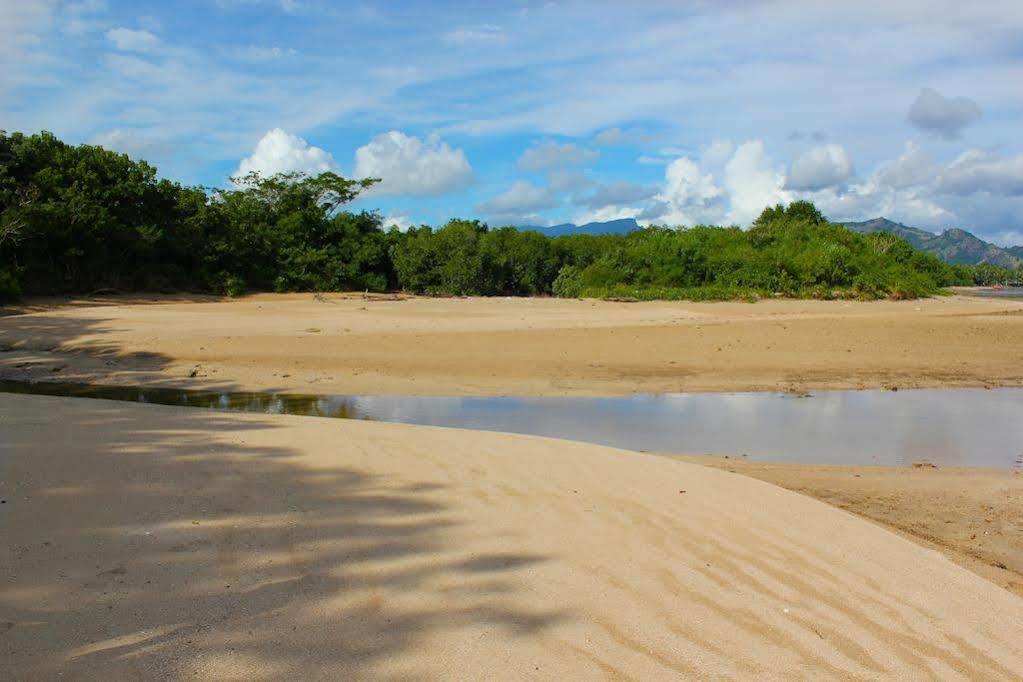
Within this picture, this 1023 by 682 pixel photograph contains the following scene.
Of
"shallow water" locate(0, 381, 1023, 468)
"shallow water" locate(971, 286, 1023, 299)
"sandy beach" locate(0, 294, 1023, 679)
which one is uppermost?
"shallow water" locate(971, 286, 1023, 299)

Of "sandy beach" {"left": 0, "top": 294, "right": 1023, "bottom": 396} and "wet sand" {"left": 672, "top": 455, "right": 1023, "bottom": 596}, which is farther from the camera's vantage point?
"sandy beach" {"left": 0, "top": 294, "right": 1023, "bottom": 396}

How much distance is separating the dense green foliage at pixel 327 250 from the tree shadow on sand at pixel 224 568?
2500cm

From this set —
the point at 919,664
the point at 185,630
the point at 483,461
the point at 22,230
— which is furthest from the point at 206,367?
the point at 22,230

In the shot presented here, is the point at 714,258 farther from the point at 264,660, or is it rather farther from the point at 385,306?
the point at 264,660

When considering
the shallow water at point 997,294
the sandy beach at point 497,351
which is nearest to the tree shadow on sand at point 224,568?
the sandy beach at point 497,351

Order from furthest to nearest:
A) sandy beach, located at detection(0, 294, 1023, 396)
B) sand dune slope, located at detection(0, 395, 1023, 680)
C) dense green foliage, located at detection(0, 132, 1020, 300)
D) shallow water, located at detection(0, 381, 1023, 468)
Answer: dense green foliage, located at detection(0, 132, 1020, 300), sandy beach, located at detection(0, 294, 1023, 396), shallow water, located at detection(0, 381, 1023, 468), sand dune slope, located at detection(0, 395, 1023, 680)

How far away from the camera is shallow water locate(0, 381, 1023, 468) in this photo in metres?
9.30

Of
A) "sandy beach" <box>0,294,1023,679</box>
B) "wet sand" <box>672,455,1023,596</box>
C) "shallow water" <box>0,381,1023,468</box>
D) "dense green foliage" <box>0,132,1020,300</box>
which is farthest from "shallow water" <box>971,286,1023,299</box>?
"sandy beach" <box>0,294,1023,679</box>

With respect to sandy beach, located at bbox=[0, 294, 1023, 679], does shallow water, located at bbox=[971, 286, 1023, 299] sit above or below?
above

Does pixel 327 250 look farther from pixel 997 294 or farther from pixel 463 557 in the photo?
pixel 997 294

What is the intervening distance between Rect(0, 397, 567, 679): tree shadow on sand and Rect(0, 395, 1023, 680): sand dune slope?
13 mm

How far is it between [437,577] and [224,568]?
1.04 meters

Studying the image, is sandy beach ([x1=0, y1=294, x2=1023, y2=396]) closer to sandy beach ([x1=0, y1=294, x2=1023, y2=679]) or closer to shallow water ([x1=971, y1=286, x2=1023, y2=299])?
sandy beach ([x1=0, y1=294, x2=1023, y2=679])

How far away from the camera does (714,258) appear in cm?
3997
